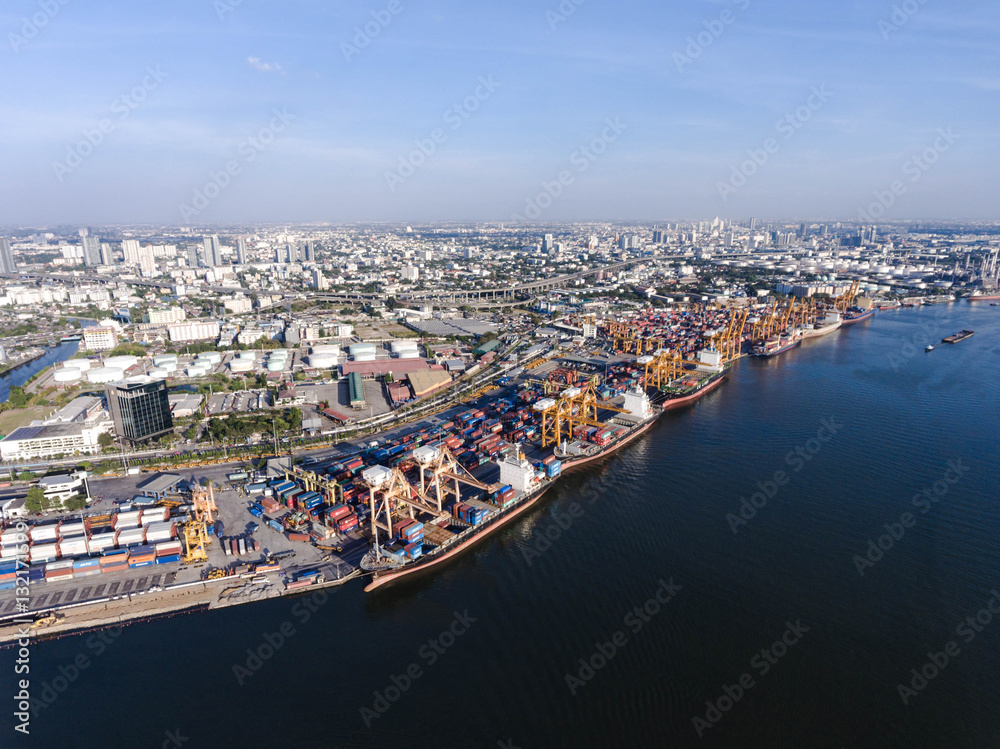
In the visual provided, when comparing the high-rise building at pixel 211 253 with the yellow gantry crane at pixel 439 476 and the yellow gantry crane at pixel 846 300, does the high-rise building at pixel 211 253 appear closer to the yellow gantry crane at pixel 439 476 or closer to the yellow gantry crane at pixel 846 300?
the yellow gantry crane at pixel 439 476

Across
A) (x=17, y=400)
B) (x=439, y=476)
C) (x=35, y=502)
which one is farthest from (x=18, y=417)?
(x=439, y=476)

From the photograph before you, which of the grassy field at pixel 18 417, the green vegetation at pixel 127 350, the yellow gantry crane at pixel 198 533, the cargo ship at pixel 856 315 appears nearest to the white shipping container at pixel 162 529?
the yellow gantry crane at pixel 198 533

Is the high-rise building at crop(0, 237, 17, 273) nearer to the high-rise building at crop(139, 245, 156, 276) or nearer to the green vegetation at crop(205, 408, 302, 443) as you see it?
the high-rise building at crop(139, 245, 156, 276)

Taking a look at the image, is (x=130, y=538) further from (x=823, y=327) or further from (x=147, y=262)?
(x=147, y=262)

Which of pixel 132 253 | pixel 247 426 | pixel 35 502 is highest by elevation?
pixel 132 253

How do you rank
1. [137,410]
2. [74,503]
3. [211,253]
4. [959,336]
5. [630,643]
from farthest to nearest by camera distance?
[211,253]
[959,336]
[137,410]
[74,503]
[630,643]

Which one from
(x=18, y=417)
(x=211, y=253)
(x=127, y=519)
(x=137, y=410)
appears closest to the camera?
(x=127, y=519)
